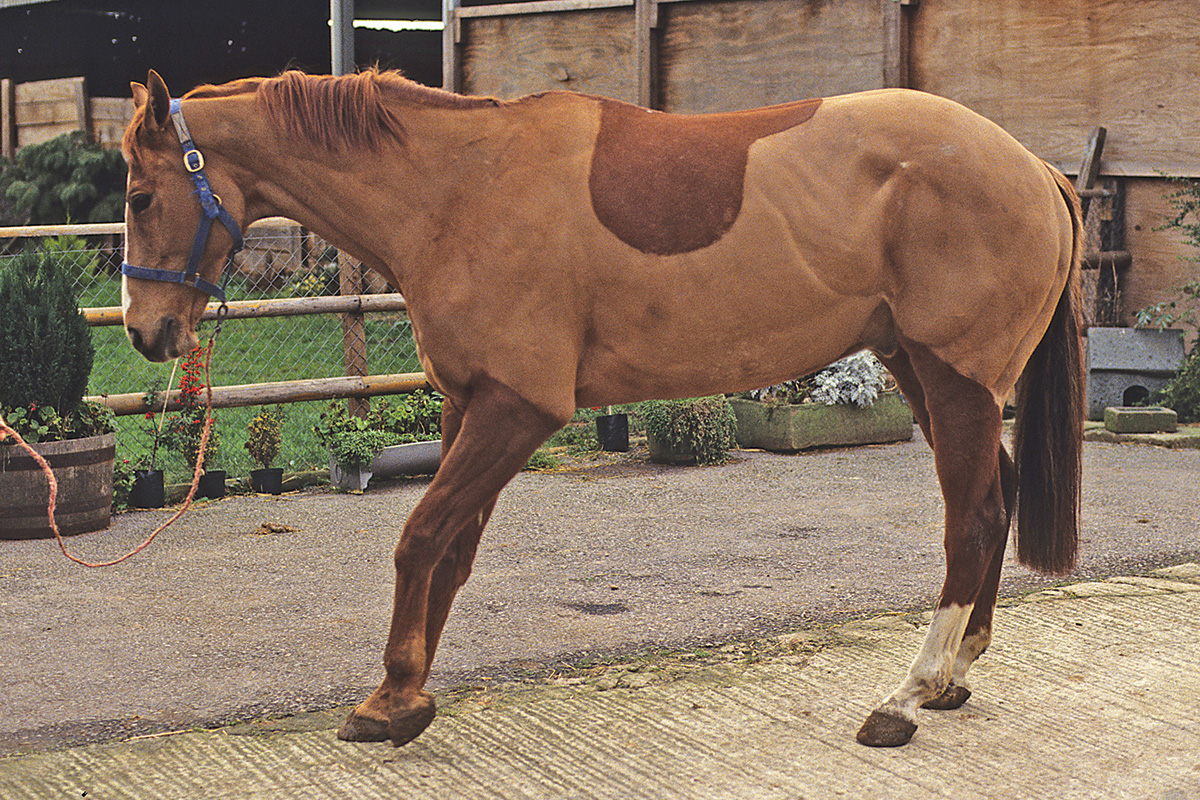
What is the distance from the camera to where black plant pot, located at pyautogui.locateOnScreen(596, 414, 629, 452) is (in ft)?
28.0

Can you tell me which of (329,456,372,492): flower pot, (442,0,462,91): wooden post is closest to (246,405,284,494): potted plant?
(329,456,372,492): flower pot

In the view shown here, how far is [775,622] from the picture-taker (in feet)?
15.9

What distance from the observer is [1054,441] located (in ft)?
13.3

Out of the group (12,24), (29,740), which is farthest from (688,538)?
(12,24)

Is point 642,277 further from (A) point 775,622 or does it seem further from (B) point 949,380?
(A) point 775,622

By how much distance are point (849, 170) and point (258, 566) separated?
3.35 m

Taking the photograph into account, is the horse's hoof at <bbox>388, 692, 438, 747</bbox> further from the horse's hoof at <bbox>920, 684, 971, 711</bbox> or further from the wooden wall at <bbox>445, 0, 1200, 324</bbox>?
the wooden wall at <bbox>445, 0, 1200, 324</bbox>

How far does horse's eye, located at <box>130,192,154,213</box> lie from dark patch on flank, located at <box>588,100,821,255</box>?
122cm

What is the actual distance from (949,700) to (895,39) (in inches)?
271

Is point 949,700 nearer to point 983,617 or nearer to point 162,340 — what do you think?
point 983,617

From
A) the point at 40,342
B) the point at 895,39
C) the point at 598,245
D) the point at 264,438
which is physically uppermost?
the point at 895,39

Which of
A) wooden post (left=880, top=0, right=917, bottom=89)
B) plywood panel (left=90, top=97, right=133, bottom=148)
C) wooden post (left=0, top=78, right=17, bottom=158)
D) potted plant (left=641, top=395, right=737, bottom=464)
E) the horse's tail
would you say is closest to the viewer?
the horse's tail

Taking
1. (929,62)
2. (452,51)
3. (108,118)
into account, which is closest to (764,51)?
(929,62)

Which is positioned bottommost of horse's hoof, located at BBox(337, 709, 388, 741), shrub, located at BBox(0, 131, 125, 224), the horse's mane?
horse's hoof, located at BBox(337, 709, 388, 741)
